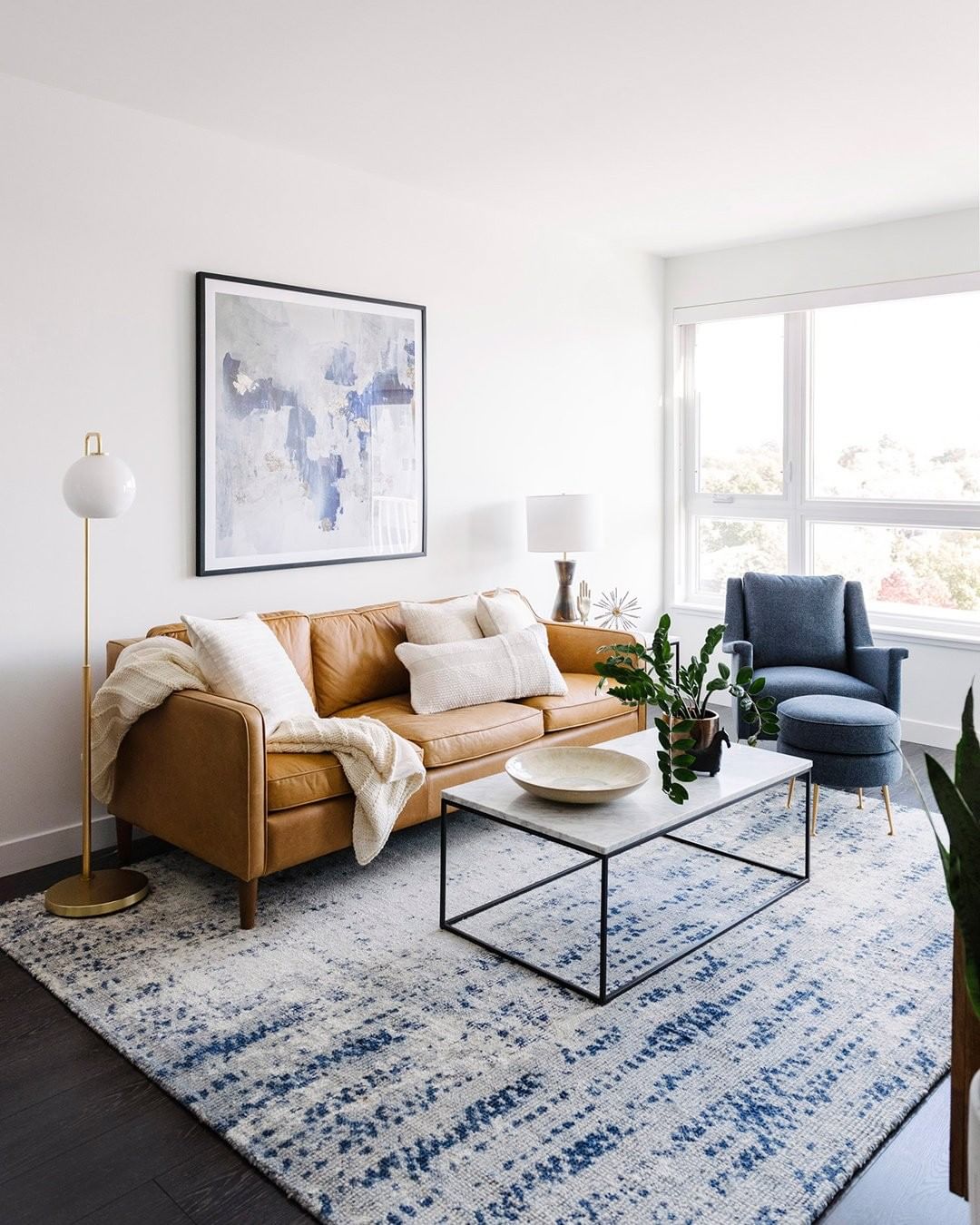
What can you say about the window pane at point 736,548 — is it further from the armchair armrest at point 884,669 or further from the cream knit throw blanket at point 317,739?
the cream knit throw blanket at point 317,739

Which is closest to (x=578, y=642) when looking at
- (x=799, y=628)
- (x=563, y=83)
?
(x=799, y=628)

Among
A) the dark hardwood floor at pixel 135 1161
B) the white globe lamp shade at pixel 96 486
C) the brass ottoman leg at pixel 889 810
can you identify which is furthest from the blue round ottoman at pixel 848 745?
the white globe lamp shade at pixel 96 486

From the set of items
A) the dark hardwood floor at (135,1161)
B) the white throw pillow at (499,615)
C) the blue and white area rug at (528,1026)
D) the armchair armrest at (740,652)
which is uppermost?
the white throw pillow at (499,615)

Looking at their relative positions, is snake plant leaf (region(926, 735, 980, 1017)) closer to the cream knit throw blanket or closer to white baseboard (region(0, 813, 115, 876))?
the cream knit throw blanket

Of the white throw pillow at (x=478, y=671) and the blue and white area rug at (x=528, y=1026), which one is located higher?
the white throw pillow at (x=478, y=671)

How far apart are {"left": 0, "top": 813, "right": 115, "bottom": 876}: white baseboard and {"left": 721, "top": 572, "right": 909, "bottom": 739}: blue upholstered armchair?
101 inches

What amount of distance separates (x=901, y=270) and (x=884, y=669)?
2.12 metres

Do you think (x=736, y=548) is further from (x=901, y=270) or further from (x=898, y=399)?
(x=901, y=270)

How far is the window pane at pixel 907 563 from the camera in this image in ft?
16.5

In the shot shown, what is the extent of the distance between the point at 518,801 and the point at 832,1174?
3.99 feet

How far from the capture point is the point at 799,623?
4508mm

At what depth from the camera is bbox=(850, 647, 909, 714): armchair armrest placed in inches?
161

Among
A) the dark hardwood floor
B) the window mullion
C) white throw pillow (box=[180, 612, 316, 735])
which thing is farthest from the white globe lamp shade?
the window mullion

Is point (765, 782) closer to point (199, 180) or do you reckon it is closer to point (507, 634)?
point (507, 634)
